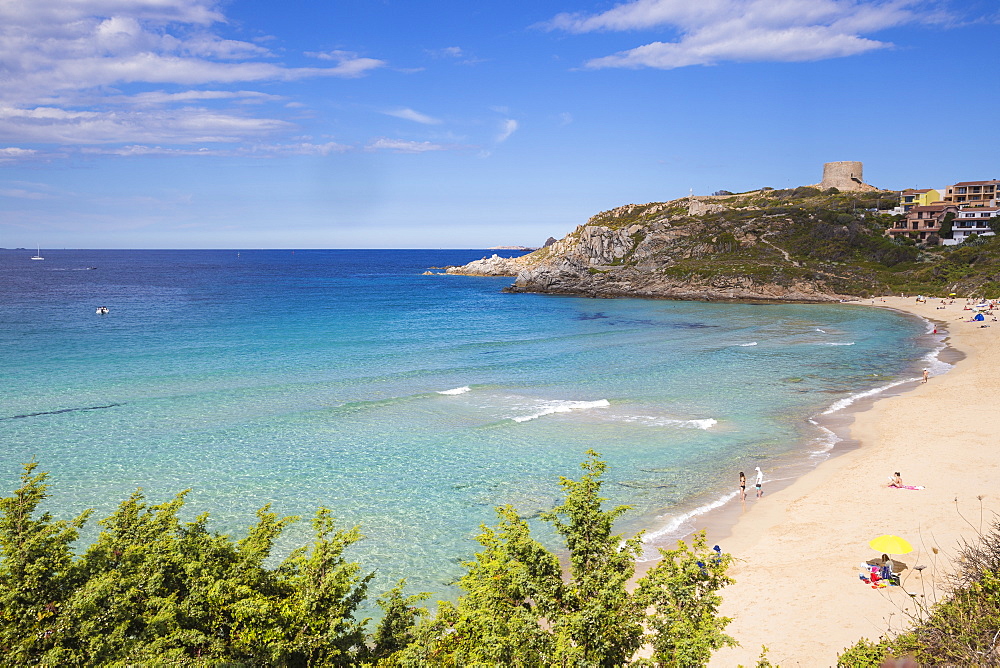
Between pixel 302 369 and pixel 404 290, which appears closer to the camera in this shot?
pixel 302 369

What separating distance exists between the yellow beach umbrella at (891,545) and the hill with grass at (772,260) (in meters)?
98.0

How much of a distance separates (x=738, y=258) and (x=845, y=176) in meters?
90.1

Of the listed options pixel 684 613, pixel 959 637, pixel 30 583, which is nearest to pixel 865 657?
pixel 959 637

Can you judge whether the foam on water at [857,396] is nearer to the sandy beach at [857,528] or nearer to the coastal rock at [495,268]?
the sandy beach at [857,528]

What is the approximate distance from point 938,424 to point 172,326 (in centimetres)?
7989

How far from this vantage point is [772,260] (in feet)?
408

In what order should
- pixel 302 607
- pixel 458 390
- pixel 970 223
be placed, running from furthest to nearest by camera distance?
1. pixel 970 223
2. pixel 458 390
3. pixel 302 607

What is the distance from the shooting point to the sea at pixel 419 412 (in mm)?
27438

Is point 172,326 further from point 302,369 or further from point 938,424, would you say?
point 938,424

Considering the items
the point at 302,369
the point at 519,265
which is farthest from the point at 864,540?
the point at 519,265

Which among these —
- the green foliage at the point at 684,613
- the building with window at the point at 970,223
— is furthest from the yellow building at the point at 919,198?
the green foliage at the point at 684,613

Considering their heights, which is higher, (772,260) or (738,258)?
(738,258)

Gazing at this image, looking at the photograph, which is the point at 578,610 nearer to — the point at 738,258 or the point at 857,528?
the point at 857,528

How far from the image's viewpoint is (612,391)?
47938 millimetres
